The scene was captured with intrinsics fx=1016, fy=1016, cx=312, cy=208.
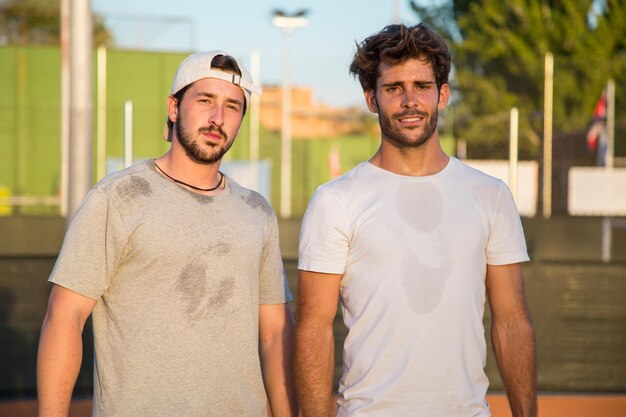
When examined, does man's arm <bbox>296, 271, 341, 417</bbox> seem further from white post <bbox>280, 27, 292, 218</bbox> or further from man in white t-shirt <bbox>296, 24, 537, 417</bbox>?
white post <bbox>280, 27, 292, 218</bbox>

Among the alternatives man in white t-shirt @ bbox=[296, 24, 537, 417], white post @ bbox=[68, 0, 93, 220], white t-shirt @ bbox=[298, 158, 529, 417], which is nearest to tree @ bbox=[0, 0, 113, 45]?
white post @ bbox=[68, 0, 93, 220]

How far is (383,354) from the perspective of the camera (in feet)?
9.87

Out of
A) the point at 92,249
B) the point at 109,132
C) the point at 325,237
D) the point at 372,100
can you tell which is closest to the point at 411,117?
the point at 372,100

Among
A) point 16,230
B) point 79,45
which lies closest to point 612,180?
point 16,230

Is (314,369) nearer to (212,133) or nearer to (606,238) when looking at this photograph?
(212,133)

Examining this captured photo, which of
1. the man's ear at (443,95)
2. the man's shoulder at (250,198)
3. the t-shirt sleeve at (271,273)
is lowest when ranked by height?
the t-shirt sleeve at (271,273)

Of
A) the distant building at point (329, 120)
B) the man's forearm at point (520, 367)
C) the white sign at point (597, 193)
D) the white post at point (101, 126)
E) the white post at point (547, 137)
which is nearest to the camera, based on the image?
the man's forearm at point (520, 367)

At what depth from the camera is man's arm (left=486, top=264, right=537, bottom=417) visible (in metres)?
3.17

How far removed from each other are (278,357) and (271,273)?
0.90 feet

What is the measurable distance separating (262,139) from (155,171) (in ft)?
49.9

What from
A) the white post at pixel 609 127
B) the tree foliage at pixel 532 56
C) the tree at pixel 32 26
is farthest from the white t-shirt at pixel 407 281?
the tree foliage at pixel 532 56

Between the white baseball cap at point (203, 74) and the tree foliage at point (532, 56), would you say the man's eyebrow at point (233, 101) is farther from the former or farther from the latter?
the tree foliage at point (532, 56)

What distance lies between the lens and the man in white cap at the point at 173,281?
9.57 ft

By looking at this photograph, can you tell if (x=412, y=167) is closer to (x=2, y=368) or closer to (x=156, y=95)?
(x=2, y=368)
